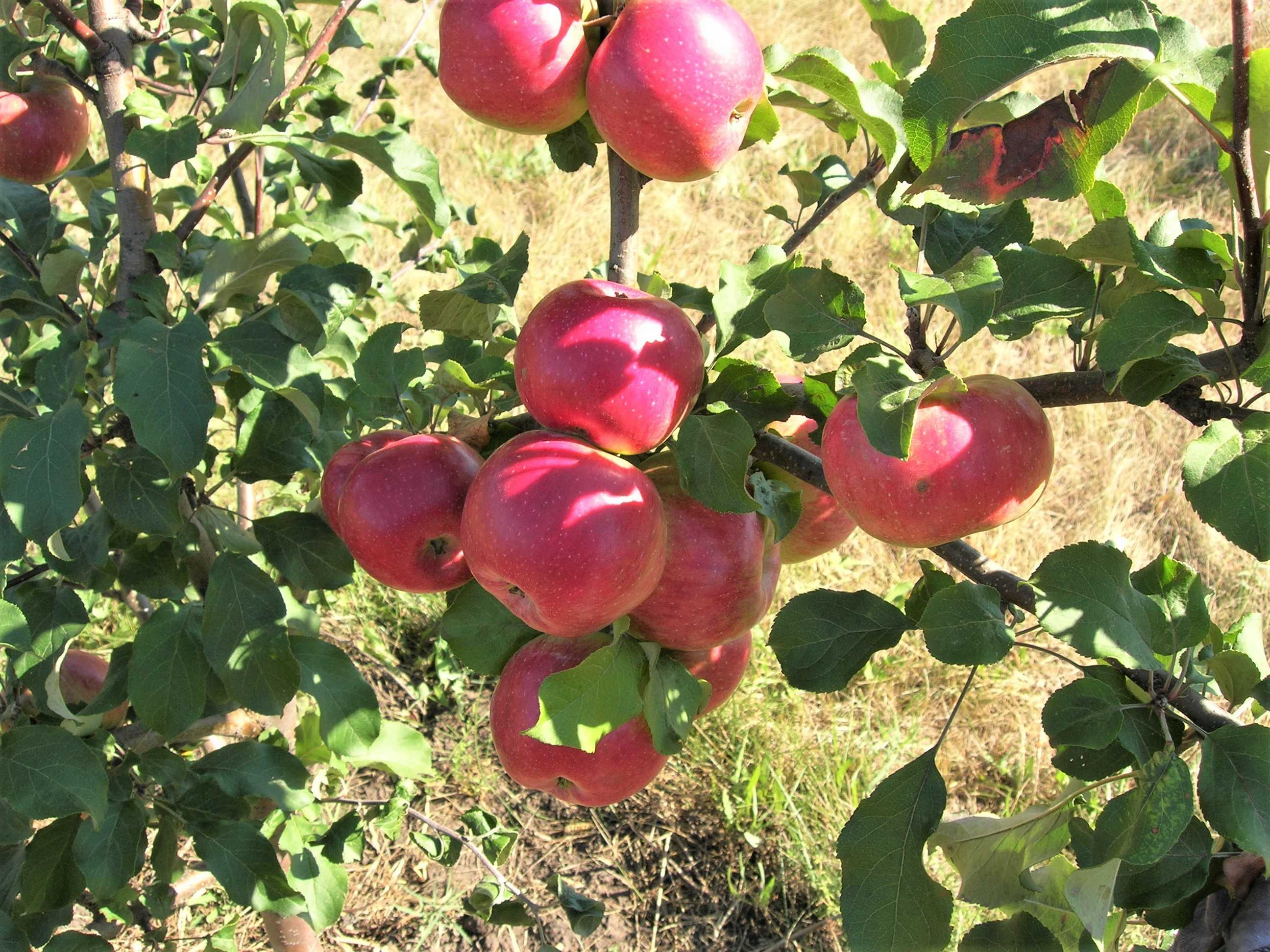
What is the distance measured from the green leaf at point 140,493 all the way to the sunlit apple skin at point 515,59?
458 millimetres

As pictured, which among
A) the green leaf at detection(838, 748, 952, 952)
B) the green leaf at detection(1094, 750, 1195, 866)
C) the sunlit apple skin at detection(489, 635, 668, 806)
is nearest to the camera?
the green leaf at detection(1094, 750, 1195, 866)

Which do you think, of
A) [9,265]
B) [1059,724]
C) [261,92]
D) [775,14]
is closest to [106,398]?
[9,265]

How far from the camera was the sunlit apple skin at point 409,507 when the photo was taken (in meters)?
0.91

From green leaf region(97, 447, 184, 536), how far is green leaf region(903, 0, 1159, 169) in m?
0.77

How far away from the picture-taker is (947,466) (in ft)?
2.50

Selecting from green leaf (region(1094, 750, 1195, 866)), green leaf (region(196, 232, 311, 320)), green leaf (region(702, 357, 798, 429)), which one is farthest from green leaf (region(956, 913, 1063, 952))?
green leaf (region(196, 232, 311, 320))

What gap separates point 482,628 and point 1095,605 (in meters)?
0.54

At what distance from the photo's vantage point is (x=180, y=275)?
1.10m

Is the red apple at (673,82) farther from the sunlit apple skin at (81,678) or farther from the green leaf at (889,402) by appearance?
the sunlit apple skin at (81,678)

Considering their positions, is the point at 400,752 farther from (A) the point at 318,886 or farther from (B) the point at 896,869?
(B) the point at 896,869

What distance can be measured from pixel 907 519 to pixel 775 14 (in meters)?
4.16

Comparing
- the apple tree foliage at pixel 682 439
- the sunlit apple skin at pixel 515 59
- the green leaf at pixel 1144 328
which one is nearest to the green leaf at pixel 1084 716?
the apple tree foliage at pixel 682 439

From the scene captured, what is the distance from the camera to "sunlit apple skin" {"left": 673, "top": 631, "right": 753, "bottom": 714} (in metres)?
0.98

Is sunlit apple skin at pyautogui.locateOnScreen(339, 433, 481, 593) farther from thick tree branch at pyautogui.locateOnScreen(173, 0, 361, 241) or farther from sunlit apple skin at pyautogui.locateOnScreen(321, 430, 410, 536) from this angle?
thick tree branch at pyautogui.locateOnScreen(173, 0, 361, 241)
